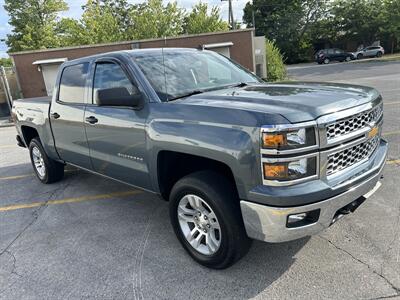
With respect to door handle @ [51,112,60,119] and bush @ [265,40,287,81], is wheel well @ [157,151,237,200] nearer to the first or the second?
door handle @ [51,112,60,119]

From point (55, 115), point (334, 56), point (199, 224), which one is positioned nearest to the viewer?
point (199, 224)

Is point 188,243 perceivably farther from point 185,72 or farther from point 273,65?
point 273,65

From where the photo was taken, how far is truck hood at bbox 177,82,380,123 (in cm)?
252

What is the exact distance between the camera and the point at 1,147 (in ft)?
31.6

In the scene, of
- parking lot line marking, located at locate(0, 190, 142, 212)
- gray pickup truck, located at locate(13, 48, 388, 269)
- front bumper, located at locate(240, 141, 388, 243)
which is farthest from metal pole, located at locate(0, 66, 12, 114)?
front bumper, located at locate(240, 141, 388, 243)

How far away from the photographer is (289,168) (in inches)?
96.9

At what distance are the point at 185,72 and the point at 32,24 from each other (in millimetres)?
40708

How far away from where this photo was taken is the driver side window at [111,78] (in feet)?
11.9

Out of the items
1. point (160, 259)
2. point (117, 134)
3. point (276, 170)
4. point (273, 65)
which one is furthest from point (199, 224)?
point (273, 65)

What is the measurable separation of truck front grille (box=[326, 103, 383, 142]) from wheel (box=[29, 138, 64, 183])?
14.7ft

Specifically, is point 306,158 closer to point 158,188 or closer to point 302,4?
point 158,188

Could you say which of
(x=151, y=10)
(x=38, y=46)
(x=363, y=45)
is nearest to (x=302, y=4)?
(x=363, y=45)

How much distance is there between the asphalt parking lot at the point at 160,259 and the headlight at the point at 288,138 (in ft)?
3.90

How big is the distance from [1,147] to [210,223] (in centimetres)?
864
